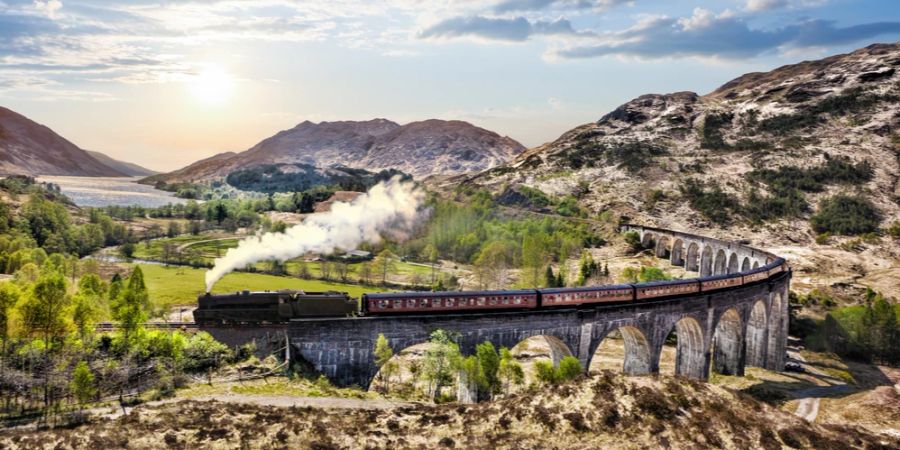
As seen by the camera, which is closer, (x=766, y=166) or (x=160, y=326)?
(x=160, y=326)

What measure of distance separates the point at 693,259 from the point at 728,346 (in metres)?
54.0

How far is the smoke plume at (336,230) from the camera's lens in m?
47.5

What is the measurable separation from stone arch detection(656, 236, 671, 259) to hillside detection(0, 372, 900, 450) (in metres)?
85.1

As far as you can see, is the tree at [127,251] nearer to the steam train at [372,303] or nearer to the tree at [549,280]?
the tree at [549,280]

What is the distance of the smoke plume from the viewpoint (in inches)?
1869

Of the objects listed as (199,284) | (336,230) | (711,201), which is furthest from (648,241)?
(199,284)

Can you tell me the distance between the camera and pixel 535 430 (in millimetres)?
27578

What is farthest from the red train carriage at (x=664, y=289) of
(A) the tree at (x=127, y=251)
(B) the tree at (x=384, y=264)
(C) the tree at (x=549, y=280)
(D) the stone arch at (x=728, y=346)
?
(A) the tree at (x=127, y=251)

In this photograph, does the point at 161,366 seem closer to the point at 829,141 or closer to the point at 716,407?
the point at 716,407

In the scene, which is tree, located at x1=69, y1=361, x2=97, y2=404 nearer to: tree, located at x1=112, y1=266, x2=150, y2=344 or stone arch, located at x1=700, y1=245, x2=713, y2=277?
tree, located at x1=112, y1=266, x2=150, y2=344

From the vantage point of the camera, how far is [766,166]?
152 metres

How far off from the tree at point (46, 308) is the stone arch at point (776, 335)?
59250 millimetres

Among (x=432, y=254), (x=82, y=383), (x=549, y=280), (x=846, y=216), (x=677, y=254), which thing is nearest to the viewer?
(x=82, y=383)

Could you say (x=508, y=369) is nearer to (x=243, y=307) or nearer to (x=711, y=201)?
(x=243, y=307)
